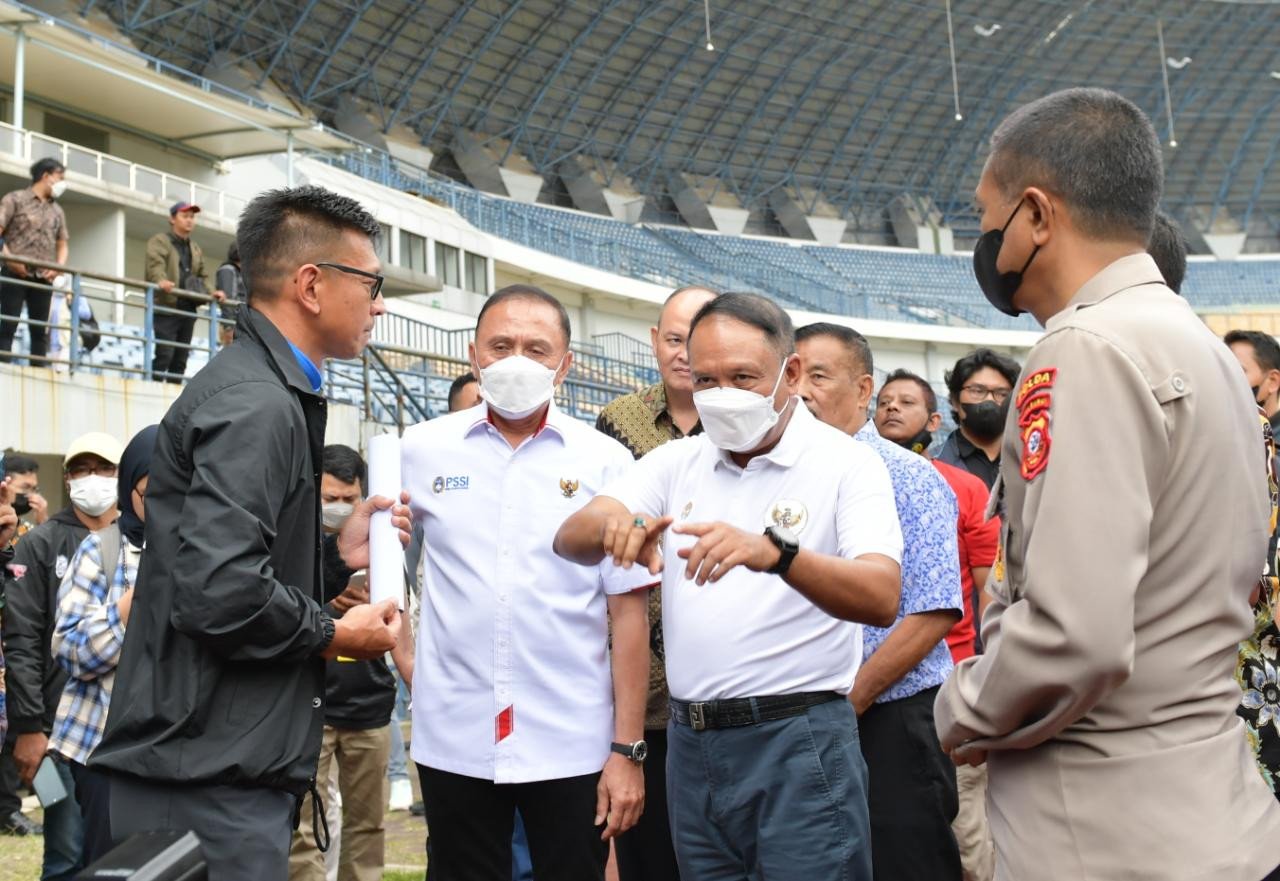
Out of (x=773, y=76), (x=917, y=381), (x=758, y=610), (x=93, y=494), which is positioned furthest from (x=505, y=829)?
(x=773, y=76)

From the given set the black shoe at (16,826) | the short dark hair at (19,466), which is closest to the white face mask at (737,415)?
the short dark hair at (19,466)

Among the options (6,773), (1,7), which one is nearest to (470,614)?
(6,773)

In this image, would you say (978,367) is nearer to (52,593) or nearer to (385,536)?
(385,536)

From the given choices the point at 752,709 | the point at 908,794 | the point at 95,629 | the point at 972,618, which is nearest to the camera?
the point at 752,709

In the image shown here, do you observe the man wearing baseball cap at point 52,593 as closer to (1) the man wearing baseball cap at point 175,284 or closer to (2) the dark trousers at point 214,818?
(2) the dark trousers at point 214,818

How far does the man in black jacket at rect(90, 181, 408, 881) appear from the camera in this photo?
2.49 meters

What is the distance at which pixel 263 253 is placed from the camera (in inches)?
114

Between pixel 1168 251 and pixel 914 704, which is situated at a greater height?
pixel 1168 251

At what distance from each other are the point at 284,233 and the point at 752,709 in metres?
1.53

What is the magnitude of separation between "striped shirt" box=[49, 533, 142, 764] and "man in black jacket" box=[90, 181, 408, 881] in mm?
1677

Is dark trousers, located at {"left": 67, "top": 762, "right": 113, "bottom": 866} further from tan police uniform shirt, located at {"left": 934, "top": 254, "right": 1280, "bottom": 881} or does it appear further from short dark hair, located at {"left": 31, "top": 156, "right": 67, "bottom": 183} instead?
short dark hair, located at {"left": 31, "top": 156, "right": 67, "bottom": 183}

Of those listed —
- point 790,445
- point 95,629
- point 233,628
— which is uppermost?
point 790,445

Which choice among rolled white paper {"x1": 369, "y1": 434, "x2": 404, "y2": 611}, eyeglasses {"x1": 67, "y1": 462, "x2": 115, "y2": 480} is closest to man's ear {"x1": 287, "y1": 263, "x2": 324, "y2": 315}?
rolled white paper {"x1": 369, "y1": 434, "x2": 404, "y2": 611}

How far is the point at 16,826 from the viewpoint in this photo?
6641 mm
